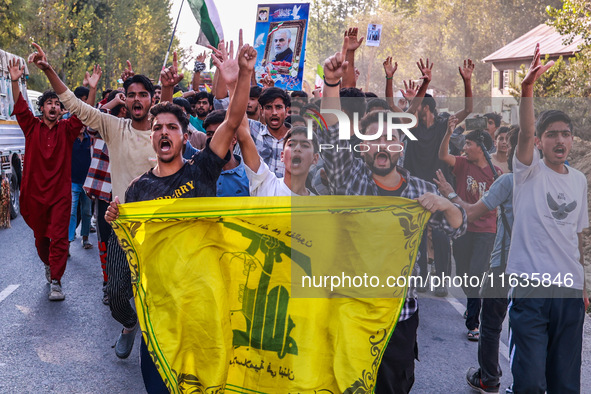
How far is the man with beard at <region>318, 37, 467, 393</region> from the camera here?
404 centimetres

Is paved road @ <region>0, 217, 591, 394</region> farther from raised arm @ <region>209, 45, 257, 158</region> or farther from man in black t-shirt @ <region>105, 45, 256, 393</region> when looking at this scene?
raised arm @ <region>209, 45, 257, 158</region>

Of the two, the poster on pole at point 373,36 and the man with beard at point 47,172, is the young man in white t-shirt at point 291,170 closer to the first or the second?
the man with beard at point 47,172

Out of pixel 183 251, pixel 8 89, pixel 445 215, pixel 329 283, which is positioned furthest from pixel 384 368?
pixel 8 89

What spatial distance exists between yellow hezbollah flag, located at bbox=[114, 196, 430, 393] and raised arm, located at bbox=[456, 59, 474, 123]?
2247 millimetres

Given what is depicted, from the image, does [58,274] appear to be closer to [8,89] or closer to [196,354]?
[196,354]

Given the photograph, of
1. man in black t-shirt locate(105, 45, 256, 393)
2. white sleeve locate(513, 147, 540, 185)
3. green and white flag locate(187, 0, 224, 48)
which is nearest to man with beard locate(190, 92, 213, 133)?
green and white flag locate(187, 0, 224, 48)

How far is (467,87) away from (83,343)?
12.7 ft

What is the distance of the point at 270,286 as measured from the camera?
13.1 feet

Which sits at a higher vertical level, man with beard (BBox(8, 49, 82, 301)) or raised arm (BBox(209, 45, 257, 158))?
raised arm (BBox(209, 45, 257, 158))

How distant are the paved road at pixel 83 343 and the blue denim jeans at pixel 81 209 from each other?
1.11 m

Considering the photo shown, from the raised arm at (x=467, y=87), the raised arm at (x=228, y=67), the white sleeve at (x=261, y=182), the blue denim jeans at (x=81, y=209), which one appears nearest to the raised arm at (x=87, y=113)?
the raised arm at (x=228, y=67)

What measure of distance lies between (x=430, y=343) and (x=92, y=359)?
115 inches

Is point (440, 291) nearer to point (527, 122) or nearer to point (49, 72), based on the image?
point (527, 122)

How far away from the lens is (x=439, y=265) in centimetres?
725
